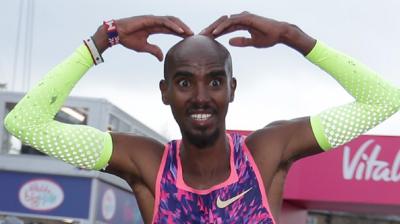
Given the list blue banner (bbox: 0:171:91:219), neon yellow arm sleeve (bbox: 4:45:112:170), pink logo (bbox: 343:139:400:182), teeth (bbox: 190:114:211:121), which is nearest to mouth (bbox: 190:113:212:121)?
teeth (bbox: 190:114:211:121)

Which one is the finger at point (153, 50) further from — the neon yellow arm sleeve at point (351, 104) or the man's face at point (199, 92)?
the neon yellow arm sleeve at point (351, 104)

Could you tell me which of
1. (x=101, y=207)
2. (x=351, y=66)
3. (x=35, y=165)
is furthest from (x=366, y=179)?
(x=351, y=66)

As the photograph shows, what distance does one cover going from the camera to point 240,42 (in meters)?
2.39

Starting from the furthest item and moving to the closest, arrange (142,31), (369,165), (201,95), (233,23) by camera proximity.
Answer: (369,165) < (142,31) < (233,23) < (201,95)

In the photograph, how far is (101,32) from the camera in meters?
2.41

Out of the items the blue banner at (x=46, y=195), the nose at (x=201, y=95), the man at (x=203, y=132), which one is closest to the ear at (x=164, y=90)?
the man at (x=203, y=132)

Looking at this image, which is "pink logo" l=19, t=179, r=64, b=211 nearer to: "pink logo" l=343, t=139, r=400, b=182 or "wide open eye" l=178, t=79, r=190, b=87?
"pink logo" l=343, t=139, r=400, b=182

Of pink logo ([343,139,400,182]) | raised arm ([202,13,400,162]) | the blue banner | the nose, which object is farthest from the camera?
the blue banner

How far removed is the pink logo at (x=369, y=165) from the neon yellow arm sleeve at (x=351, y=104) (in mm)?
6714

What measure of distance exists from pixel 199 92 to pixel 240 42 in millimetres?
300

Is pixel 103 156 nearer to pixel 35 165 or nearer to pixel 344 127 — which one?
pixel 344 127

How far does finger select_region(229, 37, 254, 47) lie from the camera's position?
7.80 feet

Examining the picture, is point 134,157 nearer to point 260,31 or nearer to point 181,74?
point 181,74

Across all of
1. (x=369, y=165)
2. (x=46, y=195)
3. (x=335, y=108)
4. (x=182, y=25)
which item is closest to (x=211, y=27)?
(x=182, y=25)
